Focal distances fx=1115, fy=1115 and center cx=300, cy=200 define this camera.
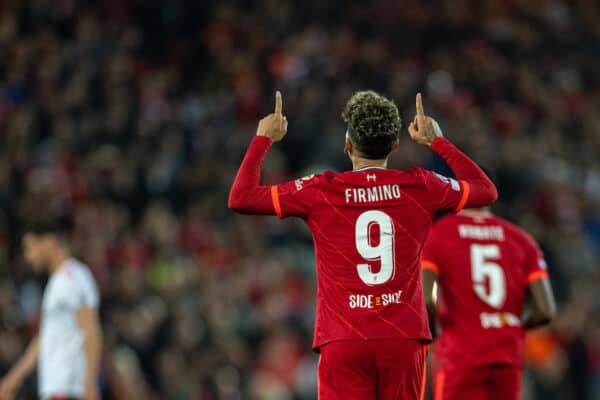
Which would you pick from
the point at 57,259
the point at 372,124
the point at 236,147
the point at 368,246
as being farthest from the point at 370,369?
the point at 236,147

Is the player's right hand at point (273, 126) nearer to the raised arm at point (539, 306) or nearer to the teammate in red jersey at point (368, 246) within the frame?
the teammate in red jersey at point (368, 246)

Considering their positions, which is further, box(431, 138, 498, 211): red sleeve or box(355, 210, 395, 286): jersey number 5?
box(431, 138, 498, 211): red sleeve

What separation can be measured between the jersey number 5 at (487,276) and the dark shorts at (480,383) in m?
0.40

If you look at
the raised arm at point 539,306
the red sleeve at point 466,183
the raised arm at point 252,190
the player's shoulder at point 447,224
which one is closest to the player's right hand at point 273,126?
the raised arm at point 252,190

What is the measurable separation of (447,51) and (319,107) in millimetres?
3365

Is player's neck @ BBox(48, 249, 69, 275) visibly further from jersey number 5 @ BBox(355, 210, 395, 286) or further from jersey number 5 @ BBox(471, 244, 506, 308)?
jersey number 5 @ BBox(355, 210, 395, 286)

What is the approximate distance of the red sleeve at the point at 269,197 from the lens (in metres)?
5.05

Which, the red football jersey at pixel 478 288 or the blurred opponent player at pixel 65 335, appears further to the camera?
the blurred opponent player at pixel 65 335

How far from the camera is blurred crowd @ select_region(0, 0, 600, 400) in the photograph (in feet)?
40.4

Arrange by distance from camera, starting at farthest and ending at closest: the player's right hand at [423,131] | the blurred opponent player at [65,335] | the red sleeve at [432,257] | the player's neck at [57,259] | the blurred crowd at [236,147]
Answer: the blurred crowd at [236,147] < the player's neck at [57,259] < the blurred opponent player at [65,335] < the red sleeve at [432,257] < the player's right hand at [423,131]

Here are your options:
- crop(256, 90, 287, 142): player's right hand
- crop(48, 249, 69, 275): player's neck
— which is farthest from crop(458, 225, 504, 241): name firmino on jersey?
crop(48, 249, 69, 275): player's neck

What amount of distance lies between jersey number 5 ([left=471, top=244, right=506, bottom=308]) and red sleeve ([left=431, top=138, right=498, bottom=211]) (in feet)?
4.62

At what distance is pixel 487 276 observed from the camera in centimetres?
667

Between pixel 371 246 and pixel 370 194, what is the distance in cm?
24
